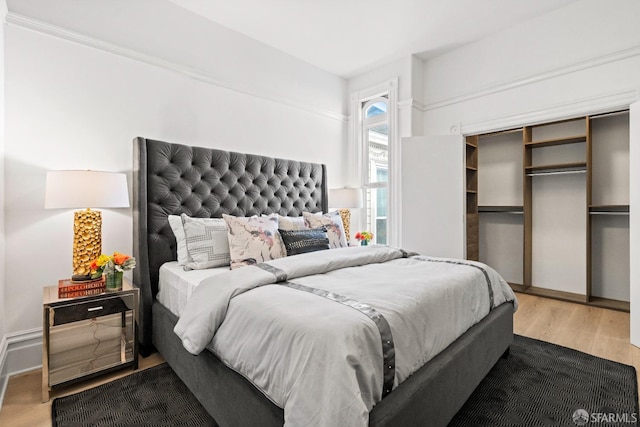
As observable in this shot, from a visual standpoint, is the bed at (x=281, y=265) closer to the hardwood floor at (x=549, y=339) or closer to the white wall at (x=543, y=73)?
the hardwood floor at (x=549, y=339)

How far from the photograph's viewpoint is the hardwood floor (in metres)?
1.75

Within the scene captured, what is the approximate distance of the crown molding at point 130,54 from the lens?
2175mm

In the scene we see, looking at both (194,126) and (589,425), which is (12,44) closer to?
(194,126)

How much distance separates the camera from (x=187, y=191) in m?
2.70

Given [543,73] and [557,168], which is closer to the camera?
[543,73]

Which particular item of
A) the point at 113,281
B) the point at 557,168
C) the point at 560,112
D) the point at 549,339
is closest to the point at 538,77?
the point at 560,112

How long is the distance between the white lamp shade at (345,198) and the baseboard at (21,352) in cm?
287

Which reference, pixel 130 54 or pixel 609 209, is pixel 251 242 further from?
pixel 609 209

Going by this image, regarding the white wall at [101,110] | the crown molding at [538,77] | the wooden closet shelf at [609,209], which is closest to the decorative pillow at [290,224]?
the white wall at [101,110]

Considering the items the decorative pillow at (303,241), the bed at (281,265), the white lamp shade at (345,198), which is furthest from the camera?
the white lamp shade at (345,198)

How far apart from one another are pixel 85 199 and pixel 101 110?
0.86 metres

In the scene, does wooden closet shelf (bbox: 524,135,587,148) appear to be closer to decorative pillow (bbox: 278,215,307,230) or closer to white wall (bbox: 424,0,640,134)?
white wall (bbox: 424,0,640,134)

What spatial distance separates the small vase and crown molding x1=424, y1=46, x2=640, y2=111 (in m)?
3.73

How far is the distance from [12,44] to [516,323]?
177 inches
